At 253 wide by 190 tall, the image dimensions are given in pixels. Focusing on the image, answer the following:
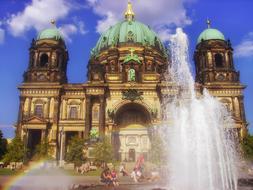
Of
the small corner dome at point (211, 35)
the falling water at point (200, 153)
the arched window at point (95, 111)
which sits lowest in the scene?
the falling water at point (200, 153)

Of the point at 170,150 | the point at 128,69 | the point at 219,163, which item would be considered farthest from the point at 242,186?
the point at 128,69

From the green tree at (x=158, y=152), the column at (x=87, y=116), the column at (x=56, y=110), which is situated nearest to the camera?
the green tree at (x=158, y=152)

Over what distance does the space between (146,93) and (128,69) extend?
6.11 metres

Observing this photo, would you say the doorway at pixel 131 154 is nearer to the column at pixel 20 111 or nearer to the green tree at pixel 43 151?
the green tree at pixel 43 151

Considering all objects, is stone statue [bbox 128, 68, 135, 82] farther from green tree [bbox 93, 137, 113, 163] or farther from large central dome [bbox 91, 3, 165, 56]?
green tree [bbox 93, 137, 113, 163]

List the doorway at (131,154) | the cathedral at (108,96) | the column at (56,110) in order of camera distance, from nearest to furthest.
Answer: the cathedral at (108,96)
the column at (56,110)
the doorway at (131,154)

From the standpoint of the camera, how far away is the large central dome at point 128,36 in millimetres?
65312

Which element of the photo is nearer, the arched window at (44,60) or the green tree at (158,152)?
the green tree at (158,152)

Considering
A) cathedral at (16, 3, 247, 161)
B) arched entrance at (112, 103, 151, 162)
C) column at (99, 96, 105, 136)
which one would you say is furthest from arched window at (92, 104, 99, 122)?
arched entrance at (112, 103, 151, 162)

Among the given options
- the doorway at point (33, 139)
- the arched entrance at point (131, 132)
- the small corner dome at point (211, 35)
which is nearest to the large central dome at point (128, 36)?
the small corner dome at point (211, 35)

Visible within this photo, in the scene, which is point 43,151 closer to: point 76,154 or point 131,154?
Answer: point 76,154

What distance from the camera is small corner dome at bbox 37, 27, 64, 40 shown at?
58781 millimetres

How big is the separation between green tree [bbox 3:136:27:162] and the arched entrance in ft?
49.1

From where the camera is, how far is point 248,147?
4525cm
